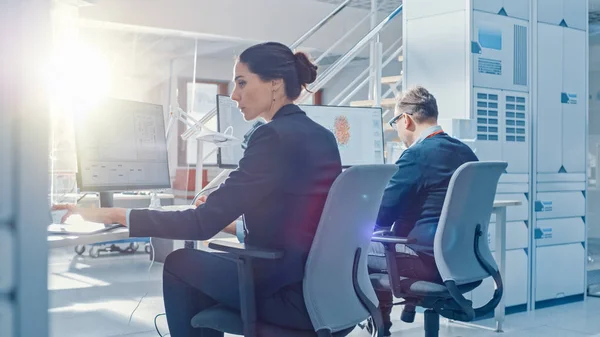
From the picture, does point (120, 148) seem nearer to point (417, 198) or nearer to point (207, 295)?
point (207, 295)

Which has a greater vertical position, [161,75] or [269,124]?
[161,75]

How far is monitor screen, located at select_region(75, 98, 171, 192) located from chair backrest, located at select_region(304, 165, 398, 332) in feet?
2.99

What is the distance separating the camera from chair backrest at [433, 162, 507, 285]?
2232mm

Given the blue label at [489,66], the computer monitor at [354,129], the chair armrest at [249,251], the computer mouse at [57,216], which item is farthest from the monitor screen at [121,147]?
the blue label at [489,66]

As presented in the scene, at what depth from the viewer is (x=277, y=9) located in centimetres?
804

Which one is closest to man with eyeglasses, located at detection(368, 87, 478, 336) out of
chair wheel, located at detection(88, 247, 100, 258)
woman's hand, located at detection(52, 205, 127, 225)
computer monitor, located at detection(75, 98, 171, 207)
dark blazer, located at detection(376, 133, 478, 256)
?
dark blazer, located at detection(376, 133, 478, 256)

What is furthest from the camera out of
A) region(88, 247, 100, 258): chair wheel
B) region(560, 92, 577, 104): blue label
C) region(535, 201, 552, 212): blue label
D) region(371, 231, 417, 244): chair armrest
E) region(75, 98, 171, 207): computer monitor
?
region(88, 247, 100, 258): chair wheel

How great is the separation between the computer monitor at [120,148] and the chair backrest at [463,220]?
1.06 meters

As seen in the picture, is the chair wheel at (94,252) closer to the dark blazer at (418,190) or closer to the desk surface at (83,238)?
the dark blazer at (418,190)

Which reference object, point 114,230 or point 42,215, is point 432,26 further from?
point 42,215

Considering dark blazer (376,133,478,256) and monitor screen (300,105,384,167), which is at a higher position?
monitor screen (300,105,384,167)

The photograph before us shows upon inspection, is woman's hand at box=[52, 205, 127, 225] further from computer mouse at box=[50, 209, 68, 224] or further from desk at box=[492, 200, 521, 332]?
desk at box=[492, 200, 521, 332]

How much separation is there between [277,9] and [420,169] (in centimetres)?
592

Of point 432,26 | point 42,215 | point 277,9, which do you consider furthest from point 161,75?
point 42,215
